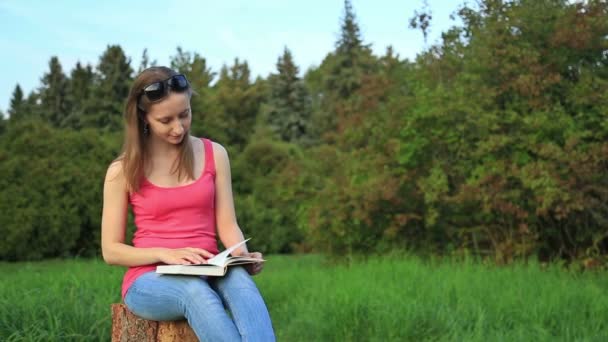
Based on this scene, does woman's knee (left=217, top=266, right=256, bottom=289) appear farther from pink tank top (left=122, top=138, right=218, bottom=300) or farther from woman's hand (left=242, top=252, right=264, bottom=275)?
pink tank top (left=122, top=138, right=218, bottom=300)

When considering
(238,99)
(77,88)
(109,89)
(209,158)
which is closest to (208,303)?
(209,158)

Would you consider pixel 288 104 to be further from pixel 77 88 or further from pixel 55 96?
pixel 55 96

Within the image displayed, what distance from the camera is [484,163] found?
915 centimetres

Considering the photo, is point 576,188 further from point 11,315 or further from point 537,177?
point 11,315

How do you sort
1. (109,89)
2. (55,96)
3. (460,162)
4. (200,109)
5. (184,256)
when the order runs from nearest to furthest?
(184,256) < (460,162) < (200,109) < (109,89) < (55,96)

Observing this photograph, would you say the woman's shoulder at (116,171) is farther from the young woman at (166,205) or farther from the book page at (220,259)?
the book page at (220,259)

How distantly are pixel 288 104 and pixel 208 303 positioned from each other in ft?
91.7

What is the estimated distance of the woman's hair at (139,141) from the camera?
3.03 m

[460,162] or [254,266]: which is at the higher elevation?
[460,162]

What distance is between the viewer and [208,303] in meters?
2.75

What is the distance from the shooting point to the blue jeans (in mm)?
2715

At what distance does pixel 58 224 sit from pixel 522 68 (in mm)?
8321

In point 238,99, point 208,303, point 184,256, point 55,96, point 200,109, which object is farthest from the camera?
point 238,99

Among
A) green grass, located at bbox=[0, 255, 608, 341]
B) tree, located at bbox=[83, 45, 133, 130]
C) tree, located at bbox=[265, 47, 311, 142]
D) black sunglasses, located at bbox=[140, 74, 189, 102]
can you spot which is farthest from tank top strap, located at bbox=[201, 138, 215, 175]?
tree, located at bbox=[265, 47, 311, 142]
